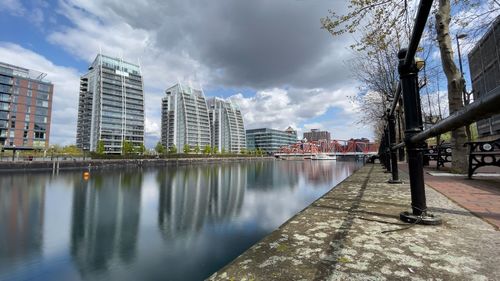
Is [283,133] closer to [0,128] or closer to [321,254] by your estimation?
[0,128]

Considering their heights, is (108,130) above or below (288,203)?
above

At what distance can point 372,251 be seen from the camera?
208 centimetres

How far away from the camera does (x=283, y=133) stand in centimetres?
15388

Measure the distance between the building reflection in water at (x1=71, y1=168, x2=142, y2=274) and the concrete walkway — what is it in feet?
21.8

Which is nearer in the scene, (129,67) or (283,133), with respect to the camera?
(129,67)

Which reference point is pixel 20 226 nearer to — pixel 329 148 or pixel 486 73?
pixel 486 73

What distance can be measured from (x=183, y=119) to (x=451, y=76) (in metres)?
106

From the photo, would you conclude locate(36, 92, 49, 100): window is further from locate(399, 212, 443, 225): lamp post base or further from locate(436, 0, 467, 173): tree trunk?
locate(399, 212, 443, 225): lamp post base

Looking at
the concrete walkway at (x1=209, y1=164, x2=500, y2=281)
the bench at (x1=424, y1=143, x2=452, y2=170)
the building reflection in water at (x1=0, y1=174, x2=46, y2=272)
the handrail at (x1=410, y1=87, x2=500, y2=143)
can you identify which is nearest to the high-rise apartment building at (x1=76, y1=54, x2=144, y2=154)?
the building reflection in water at (x1=0, y1=174, x2=46, y2=272)

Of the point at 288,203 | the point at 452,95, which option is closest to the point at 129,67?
the point at 288,203

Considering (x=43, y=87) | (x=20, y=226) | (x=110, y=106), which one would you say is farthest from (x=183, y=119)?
(x=20, y=226)

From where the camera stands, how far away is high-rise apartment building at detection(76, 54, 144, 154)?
7856cm

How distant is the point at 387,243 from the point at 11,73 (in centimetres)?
9087

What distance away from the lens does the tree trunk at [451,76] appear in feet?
26.7
